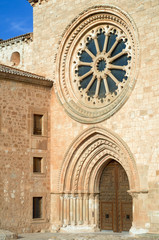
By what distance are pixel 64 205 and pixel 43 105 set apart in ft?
15.2

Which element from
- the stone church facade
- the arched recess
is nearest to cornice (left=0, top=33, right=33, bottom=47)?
the stone church facade

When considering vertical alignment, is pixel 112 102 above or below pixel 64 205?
above

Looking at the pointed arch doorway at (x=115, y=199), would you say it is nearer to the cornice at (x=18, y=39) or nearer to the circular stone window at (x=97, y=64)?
the circular stone window at (x=97, y=64)

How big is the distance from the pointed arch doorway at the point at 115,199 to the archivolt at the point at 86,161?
1.06ft

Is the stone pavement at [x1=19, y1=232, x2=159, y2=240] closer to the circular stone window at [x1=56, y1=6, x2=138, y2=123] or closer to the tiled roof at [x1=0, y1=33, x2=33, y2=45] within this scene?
the circular stone window at [x1=56, y1=6, x2=138, y2=123]

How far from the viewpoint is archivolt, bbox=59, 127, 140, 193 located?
20109mm

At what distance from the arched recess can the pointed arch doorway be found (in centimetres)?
26

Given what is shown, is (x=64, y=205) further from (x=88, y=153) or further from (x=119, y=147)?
(x=119, y=147)

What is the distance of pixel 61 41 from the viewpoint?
22.1 m

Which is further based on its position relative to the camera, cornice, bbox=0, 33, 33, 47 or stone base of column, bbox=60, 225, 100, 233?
cornice, bbox=0, 33, 33, 47

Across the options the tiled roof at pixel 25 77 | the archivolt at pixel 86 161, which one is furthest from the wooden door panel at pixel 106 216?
the tiled roof at pixel 25 77

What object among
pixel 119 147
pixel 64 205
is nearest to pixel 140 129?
pixel 119 147

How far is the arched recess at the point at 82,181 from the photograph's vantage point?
20.6m

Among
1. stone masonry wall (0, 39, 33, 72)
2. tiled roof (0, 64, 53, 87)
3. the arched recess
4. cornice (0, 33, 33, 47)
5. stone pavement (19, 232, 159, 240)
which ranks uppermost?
cornice (0, 33, 33, 47)
